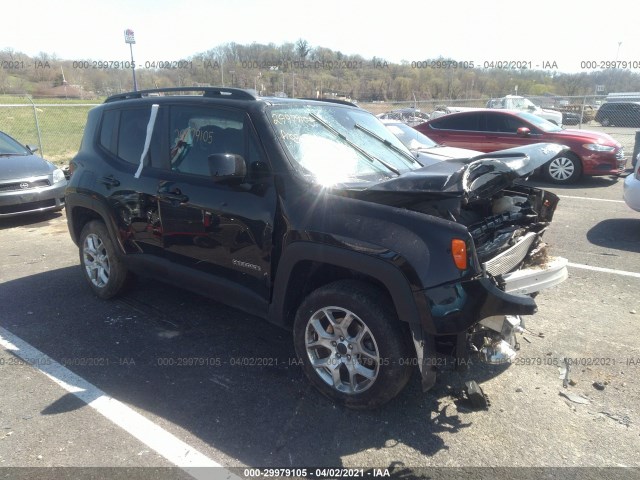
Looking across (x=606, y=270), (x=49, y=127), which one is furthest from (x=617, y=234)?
(x=49, y=127)

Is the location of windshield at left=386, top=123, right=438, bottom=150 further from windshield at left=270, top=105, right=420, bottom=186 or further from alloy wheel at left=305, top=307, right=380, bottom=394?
alloy wheel at left=305, top=307, right=380, bottom=394

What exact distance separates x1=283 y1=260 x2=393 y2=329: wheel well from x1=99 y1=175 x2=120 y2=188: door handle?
213cm

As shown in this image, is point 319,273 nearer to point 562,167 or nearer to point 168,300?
point 168,300

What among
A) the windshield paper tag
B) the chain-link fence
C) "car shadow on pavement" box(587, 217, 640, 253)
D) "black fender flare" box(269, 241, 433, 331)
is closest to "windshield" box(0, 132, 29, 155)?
the chain-link fence

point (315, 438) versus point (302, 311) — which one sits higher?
point (302, 311)

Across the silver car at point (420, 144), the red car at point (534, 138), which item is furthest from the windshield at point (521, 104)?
the silver car at point (420, 144)

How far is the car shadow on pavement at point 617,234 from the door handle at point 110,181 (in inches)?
239

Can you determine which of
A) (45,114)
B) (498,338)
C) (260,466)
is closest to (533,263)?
(498,338)

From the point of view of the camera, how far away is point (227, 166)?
311 centimetres

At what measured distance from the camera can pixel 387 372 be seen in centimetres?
282

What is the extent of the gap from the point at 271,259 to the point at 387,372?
3.52 ft

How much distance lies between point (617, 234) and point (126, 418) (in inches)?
274

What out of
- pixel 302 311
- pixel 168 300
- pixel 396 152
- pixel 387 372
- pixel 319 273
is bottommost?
pixel 168 300

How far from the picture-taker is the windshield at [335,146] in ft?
10.9
